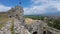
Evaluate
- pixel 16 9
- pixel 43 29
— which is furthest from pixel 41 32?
pixel 16 9

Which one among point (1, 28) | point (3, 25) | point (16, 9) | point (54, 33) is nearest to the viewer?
point (1, 28)

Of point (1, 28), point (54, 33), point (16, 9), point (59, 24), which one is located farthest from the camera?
point (59, 24)

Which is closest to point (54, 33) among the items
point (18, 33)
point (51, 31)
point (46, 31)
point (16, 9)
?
point (51, 31)

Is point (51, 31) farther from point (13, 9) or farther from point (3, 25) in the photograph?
point (3, 25)

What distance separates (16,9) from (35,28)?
11.5 ft

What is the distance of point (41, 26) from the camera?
69.5ft

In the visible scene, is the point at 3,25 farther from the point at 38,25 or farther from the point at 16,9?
the point at 38,25

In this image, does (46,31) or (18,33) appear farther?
(46,31)

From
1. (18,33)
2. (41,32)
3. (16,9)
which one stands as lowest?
(41,32)

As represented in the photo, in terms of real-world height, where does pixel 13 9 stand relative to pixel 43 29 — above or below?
above

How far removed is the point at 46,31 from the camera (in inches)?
821

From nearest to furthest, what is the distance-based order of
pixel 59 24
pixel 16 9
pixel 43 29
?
pixel 16 9, pixel 43 29, pixel 59 24

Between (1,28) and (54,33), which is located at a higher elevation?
(1,28)

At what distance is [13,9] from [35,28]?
12.8 ft
